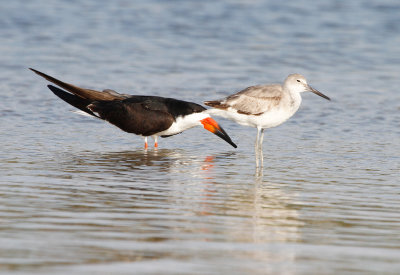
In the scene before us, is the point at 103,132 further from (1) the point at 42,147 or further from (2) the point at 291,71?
(2) the point at 291,71

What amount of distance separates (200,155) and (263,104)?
3.32 feet

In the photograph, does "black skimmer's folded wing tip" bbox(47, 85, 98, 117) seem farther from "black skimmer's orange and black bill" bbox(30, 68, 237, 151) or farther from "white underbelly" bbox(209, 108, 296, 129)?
"white underbelly" bbox(209, 108, 296, 129)

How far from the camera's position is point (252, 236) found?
6.22 metres

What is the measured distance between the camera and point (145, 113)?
10.8 m

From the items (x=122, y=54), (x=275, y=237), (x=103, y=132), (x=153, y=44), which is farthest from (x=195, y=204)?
(x=153, y=44)

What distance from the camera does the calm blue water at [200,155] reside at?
579 cm

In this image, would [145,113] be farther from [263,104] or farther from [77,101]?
[263,104]

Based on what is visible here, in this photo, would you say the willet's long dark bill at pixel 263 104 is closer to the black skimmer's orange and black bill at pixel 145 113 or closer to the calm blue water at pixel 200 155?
the black skimmer's orange and black bill at pixel 145 113

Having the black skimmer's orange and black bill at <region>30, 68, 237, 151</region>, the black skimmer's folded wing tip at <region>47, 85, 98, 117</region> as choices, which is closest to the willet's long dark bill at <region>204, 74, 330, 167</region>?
the black skimmer's orange and black bill at <region>30, 68, 237, 151</region>

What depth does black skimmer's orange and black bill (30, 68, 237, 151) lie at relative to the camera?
10.7 metres

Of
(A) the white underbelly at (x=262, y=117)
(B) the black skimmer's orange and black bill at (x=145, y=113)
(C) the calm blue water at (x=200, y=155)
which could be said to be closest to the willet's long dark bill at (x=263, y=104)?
(A) the white underbelly at (x=262, y=117)

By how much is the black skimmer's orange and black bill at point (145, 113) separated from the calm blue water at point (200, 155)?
0.87 ft

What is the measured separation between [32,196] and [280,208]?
2.20 metres

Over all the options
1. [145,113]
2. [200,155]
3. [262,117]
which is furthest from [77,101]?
[262,117]
